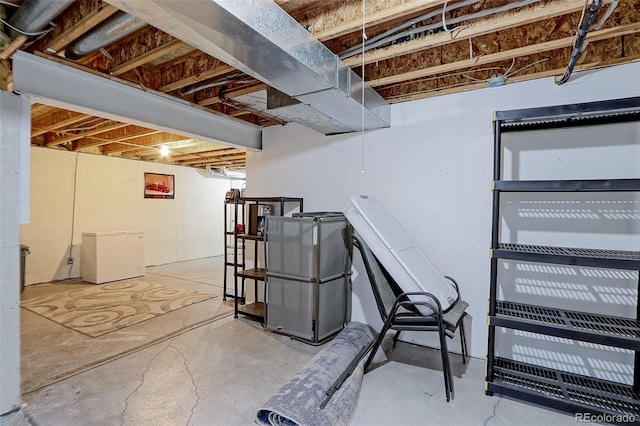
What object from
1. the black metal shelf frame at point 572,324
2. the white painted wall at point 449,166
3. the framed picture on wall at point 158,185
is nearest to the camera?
the black metal shelf frame at point 572,324

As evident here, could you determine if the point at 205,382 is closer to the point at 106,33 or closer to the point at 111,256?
the point at 106,33

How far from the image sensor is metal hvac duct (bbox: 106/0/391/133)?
53.7 inches

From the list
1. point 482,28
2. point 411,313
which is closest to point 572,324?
point 411,313

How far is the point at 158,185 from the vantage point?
699cm

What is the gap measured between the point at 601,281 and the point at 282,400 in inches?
99.5

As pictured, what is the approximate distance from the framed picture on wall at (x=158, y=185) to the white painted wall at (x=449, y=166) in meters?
4.91

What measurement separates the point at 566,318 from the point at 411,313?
1074 mm

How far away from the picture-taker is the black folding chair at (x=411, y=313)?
2.20 metres

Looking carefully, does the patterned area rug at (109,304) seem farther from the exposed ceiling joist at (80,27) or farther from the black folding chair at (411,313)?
the black folding chair at (411,313)

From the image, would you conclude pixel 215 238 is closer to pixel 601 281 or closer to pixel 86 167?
pixel 86 167

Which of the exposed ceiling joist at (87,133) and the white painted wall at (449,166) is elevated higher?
the exposed ceiling joist at (87,133)

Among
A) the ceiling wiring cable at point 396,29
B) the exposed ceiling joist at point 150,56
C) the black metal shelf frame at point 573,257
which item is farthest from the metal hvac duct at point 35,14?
the black metal shelf frame at point 573,257

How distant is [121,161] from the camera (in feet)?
20.7

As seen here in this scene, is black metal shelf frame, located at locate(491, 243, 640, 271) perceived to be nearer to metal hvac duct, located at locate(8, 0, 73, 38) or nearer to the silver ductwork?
the silver ductwork
